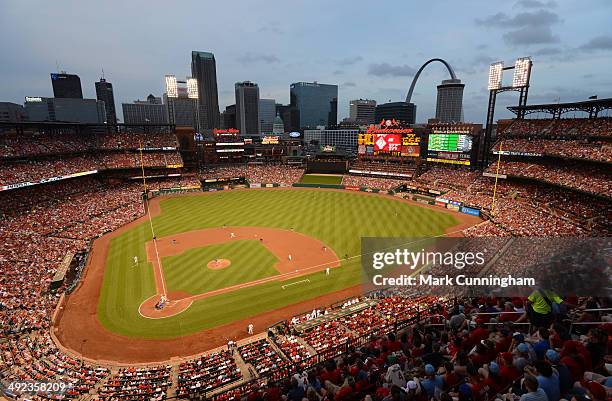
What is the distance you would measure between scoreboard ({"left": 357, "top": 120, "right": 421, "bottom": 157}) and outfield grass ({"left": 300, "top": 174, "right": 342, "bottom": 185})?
10758 mm

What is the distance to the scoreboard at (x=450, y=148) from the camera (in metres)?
65.2

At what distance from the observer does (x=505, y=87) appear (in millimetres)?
60594

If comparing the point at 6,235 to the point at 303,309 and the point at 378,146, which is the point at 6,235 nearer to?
the point at 303,309

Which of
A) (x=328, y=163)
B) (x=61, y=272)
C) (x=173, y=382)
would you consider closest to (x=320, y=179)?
(x=328, y=163)

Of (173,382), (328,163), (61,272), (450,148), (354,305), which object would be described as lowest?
(354,305)

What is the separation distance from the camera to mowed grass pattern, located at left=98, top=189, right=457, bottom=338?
24.9 m

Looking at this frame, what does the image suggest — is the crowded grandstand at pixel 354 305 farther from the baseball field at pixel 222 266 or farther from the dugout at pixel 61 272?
the baseball field at pixel 222 266

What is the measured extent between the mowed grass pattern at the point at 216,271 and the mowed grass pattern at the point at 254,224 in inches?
77.1

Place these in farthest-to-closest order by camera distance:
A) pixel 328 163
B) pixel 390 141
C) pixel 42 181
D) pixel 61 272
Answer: pixel 328 163 → pixel 390 141 → pixel 42 181 → pixel 61 272

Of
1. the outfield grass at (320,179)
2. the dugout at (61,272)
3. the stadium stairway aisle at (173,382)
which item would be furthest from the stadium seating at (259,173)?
the stadium stairway aisle at (173,382)

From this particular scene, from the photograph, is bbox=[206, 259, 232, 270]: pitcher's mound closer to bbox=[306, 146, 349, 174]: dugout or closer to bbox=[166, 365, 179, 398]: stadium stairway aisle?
bbox=[166, 365, 179, 398]: stadium stairway aisle

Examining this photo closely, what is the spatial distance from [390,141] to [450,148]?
14.9m

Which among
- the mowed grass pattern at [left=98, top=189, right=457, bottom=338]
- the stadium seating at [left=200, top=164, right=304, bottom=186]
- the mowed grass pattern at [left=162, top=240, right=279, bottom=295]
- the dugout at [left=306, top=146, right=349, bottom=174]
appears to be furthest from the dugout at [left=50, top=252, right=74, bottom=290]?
the dugout at [left=306, top=146, right=349, bottom=174]

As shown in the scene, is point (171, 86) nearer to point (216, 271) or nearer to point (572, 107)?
point (216, 271)
